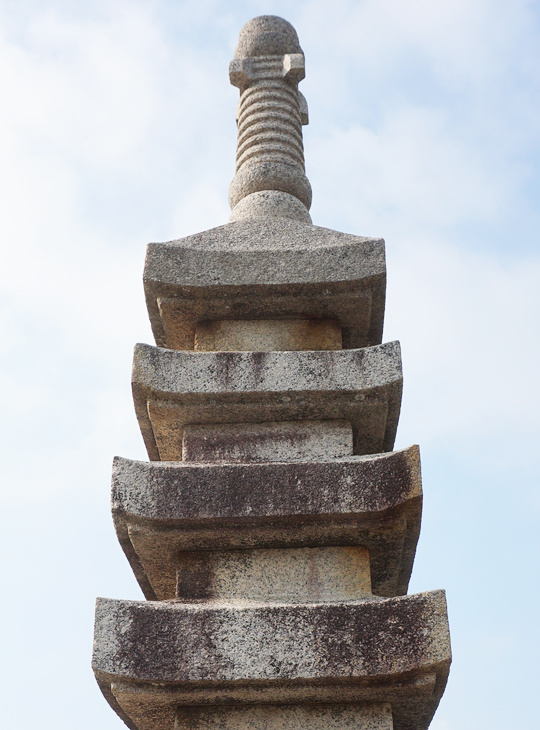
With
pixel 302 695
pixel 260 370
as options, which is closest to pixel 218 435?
pixel 260 370

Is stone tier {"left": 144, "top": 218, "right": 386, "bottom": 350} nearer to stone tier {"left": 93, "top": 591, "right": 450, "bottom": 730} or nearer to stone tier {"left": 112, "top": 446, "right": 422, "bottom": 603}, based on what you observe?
stone tier {"left": 112, "top": 446, "right": 422, "bottom": 603}

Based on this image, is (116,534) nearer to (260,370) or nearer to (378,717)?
(260,370)

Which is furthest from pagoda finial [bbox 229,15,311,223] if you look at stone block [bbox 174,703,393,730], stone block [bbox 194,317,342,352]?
stone block [bbox 174,703,393,730]

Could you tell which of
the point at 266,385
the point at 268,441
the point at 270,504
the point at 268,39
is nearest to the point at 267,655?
the point at 270,504

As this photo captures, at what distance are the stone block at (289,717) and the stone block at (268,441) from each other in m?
1.05

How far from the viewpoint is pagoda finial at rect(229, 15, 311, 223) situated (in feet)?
16.2

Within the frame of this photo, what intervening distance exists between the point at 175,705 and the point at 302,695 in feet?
1.53

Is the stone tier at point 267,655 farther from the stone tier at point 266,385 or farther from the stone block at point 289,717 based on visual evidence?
the stone tier at point 266,385

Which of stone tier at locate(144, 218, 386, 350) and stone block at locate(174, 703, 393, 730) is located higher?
stone tier at locate(144, 218, 386, 350)

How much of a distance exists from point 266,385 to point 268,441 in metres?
0.25

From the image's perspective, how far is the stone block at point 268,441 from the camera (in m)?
3.88

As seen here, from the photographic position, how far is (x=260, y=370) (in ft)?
12.9

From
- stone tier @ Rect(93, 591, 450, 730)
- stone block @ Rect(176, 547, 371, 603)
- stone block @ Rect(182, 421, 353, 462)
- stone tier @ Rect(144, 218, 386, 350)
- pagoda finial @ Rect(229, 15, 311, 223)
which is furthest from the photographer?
pagoda finial @ Rect(229, 15, 311, 223)

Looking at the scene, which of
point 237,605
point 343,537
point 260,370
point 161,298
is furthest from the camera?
point 161,298
